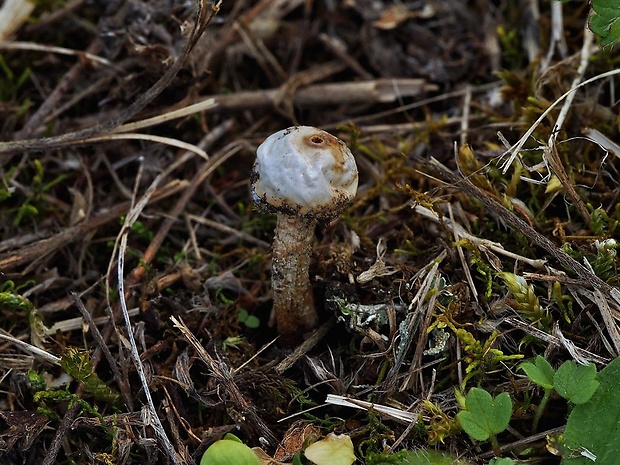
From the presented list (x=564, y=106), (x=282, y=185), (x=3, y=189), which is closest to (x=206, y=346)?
(x=282, y=185)

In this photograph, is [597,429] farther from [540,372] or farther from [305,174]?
[305,174]

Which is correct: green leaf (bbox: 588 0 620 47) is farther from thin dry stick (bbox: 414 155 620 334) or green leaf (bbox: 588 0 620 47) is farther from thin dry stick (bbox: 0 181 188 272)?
thin dry stick (bbox: 0 181 188 272)

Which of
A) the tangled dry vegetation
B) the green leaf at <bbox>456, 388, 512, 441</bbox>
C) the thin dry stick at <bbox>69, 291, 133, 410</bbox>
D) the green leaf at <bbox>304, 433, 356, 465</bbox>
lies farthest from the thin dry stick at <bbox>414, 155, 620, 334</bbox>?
the thin dry stick at <bbox>69, 291, 133, 410</bbox>

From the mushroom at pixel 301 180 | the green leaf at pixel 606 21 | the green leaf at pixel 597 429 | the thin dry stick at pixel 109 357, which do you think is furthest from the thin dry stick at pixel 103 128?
the green leaf at pixel 597 429

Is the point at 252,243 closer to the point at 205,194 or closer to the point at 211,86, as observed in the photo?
the point at 205,194

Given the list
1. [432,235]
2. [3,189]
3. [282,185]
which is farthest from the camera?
[3,189]

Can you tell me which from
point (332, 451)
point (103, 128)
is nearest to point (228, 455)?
point (332, 451)

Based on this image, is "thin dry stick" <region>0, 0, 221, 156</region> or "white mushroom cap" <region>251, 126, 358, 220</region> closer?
"white mushroom cap" <region>251, 126, 358, 220</region>
